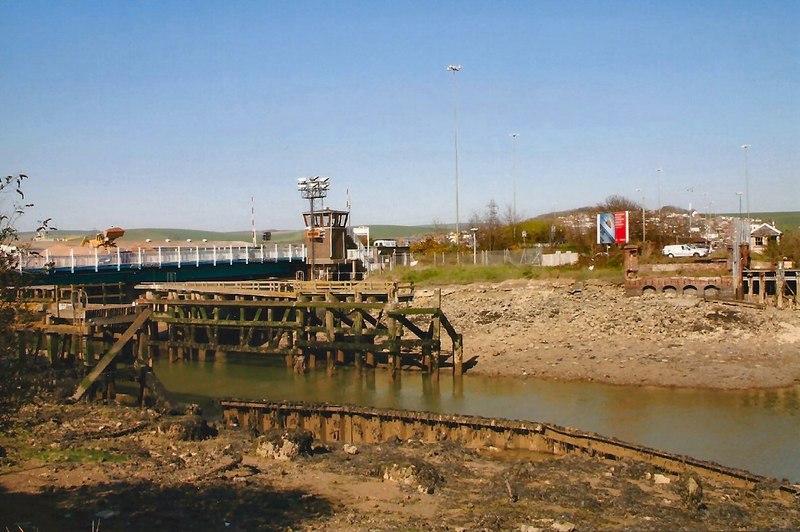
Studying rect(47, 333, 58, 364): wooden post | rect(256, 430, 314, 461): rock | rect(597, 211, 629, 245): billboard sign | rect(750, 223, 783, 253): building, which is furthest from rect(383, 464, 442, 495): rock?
rect(750, 223, 783, 253): building

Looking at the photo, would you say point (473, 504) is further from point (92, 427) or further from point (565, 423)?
point (92, 427)

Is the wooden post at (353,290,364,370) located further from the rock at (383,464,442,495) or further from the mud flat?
the rock at (383,464,442,495)

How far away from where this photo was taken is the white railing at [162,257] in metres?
37.6

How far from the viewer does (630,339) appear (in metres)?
33.2

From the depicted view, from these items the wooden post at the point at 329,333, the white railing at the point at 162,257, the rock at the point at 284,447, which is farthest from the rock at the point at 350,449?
the white railing at the point at 162,257

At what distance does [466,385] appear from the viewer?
29.7 m

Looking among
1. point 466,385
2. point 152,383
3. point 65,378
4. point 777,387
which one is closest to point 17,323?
point 152,383

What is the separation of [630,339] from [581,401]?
820cm

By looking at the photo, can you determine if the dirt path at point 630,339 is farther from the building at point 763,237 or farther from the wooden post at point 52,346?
the building at point 763,237

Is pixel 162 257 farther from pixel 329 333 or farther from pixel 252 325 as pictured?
pixel 329 333

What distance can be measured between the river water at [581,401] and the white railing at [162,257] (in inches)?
303

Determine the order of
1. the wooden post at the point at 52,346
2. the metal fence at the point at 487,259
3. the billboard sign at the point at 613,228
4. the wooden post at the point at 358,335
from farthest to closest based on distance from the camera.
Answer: the metal fence at the point at 487,259 < the billboard sign at the point at 613,228 < the wooden post at the point at 358,335 < the wooden post at the point at 52,346

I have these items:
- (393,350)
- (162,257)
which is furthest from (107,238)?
(393,350)

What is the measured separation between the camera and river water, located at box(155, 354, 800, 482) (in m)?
20.9
